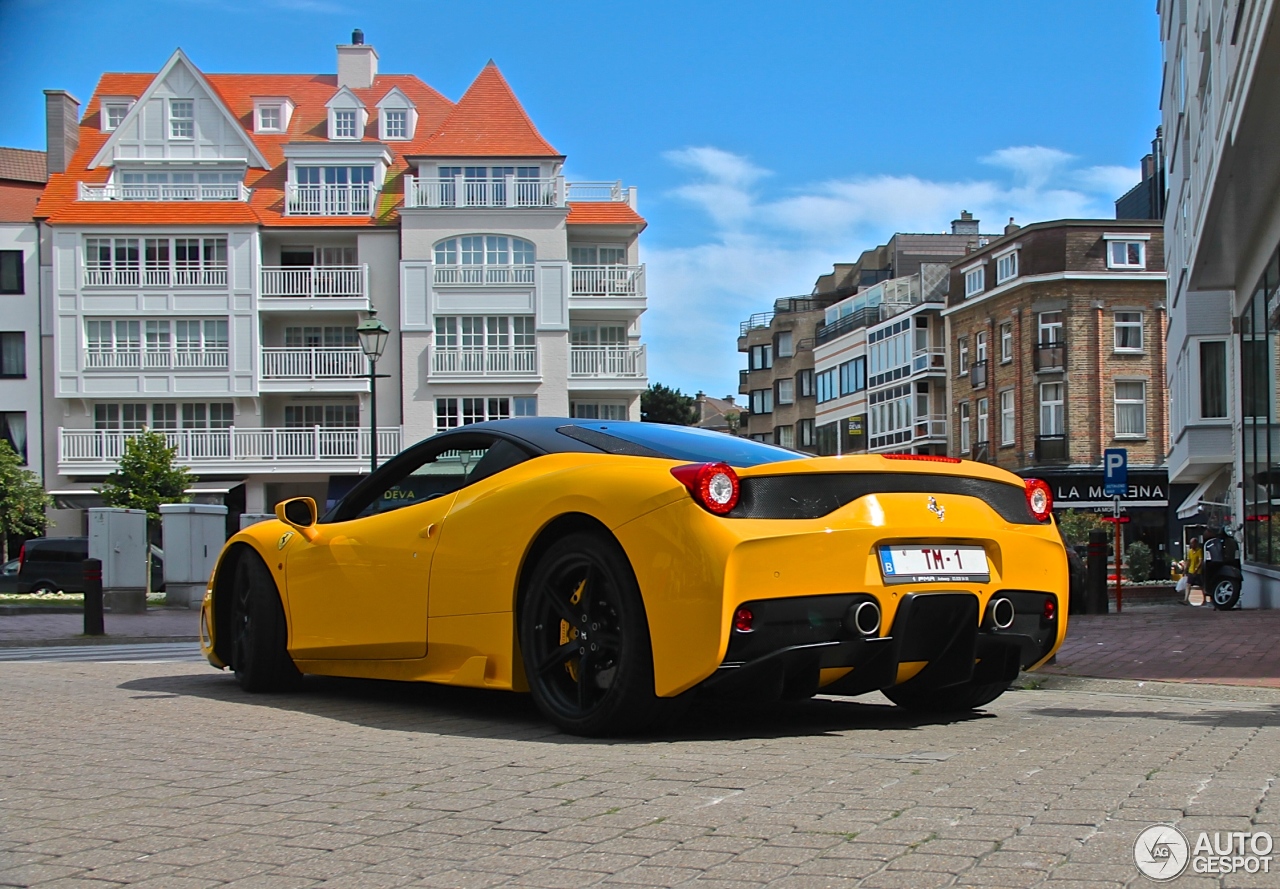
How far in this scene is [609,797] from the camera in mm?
3998

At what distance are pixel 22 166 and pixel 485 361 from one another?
2198 cm

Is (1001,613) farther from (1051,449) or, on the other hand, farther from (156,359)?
(1051,449)

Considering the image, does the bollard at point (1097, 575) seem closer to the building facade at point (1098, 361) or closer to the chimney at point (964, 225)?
the building facade at point (1098, 361)

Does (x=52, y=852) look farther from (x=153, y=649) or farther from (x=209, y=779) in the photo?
(x=153, y=649)

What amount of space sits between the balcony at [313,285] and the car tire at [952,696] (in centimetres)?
4940

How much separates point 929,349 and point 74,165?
1632 inches

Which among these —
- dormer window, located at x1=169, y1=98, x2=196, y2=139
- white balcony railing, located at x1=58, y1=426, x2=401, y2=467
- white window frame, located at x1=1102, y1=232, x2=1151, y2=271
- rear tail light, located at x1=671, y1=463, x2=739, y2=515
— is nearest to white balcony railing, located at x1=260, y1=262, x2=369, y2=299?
white balcony railing, located at x1=58, y1=426, x2=401, y2=467

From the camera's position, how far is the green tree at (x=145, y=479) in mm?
47000

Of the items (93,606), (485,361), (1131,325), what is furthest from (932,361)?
(93,606)

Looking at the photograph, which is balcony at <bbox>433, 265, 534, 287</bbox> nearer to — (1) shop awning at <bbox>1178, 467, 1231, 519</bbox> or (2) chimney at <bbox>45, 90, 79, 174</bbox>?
(2) chimney at <bbox>45, 90, 79, 174</bbox>

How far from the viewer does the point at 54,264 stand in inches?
2087

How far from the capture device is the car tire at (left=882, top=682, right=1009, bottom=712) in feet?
20.1

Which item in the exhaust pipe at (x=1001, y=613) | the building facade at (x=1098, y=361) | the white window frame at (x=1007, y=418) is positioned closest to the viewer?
the exhaust pipe at (x=1001, y=613)
